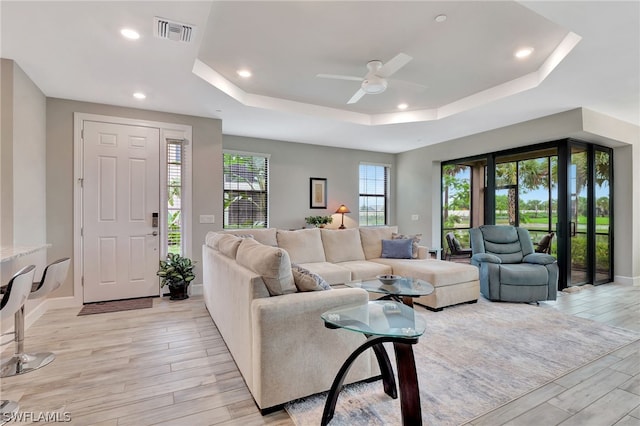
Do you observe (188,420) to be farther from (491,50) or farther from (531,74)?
(531,74)

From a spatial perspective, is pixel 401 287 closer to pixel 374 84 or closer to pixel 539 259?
pixel 374 84

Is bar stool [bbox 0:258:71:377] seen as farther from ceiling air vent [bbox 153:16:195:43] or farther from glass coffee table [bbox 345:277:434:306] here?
glass coffee table [bbox 345:277:434:306]

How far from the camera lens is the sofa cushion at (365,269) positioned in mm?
3994

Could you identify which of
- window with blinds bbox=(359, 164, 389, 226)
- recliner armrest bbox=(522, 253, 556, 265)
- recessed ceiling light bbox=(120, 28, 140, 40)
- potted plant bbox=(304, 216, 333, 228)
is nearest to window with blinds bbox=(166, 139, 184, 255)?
recessed ceiling light bbox=(120, 28, 140, 40)

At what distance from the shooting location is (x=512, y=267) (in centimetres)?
416

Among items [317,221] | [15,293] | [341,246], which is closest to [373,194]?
[317,221]

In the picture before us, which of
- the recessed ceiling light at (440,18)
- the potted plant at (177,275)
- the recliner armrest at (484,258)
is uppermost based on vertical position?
the recessed ceiling light at (440,18)

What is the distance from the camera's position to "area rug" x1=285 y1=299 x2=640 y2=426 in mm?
1865

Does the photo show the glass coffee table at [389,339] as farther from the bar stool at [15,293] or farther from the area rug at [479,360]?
the bar stool at [15,293]

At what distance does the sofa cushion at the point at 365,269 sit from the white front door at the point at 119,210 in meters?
2.75

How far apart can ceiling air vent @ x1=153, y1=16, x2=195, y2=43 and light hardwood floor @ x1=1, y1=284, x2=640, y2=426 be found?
8.63 feet

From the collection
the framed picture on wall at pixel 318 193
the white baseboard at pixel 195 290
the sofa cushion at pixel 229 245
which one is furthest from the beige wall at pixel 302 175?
the sofa cushion at pixel 229 245

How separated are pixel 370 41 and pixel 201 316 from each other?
340cm

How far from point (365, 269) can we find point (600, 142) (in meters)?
4.43
